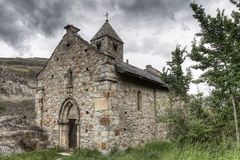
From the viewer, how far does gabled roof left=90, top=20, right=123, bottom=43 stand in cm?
2323

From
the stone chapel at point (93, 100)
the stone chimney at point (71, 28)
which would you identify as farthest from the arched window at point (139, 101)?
the stone chimney at point (71, 28)

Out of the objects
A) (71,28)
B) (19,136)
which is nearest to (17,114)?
(19,136)

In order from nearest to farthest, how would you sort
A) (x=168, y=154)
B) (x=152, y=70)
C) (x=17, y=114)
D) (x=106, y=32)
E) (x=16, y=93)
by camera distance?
(x=168, y=154) < (x=106, y=32) < (x=152, y=70) < (x=17, y=114) < (x=16, y=93)

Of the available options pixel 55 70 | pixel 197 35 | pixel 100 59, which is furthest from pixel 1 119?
pixel 197 35

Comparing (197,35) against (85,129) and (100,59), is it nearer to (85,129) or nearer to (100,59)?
(100,59)

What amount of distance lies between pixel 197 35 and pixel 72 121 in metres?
8.14

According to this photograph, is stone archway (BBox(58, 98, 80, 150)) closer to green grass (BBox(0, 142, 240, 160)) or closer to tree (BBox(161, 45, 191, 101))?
green grass (BBox(0, 142, 240, 160))

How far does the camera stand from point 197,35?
39.7 feet

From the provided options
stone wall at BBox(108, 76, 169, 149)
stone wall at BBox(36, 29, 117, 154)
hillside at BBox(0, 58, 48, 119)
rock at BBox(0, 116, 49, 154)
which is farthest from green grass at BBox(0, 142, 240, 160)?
hillside at BBox(0, 58, 48, 119)

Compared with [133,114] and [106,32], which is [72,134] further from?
[106,32]

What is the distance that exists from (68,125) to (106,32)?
34.5 feet

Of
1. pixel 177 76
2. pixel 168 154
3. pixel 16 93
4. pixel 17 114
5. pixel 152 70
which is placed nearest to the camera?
pixel 168 154

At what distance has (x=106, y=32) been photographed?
23.2 m

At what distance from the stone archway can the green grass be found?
1.21 meters
